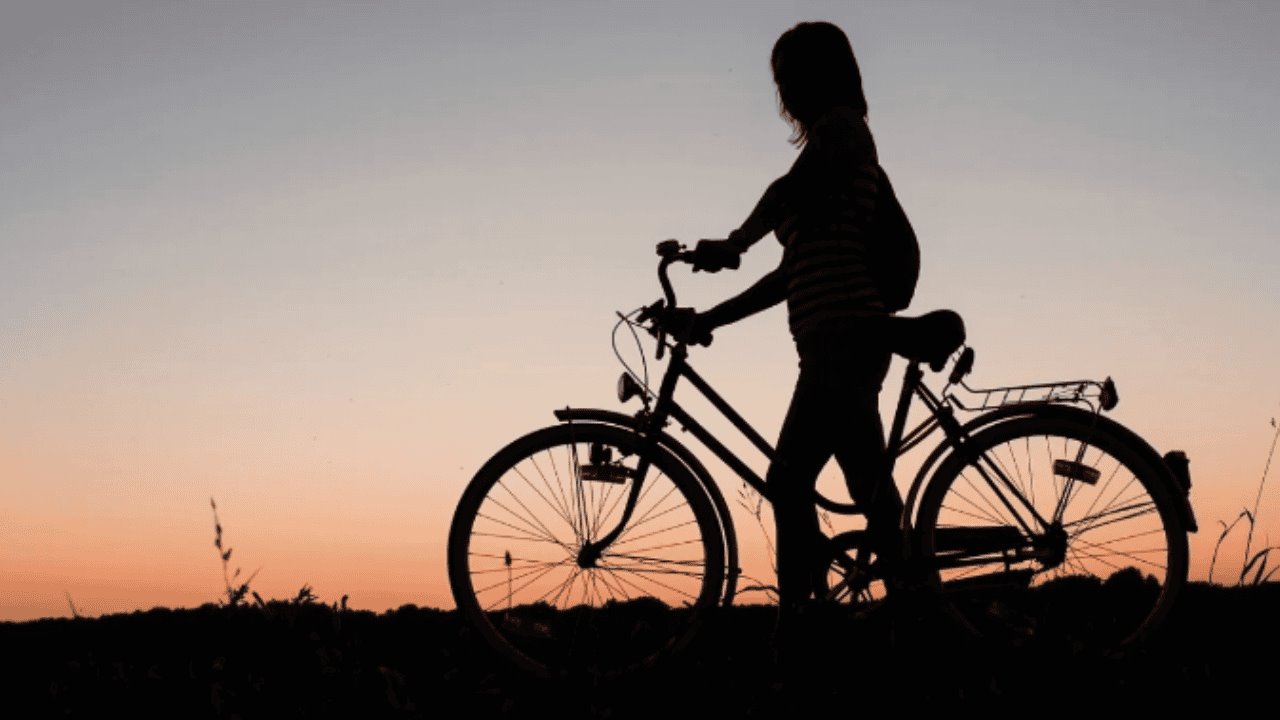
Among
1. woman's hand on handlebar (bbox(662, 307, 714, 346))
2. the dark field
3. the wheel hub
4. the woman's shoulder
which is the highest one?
the woman's shoulder

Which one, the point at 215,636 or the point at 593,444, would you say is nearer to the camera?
the point at 593,444

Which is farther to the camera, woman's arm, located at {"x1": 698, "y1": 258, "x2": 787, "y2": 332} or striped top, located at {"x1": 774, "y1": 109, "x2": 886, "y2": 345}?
woman's arm, located at {"x1": 698, "y1": 258, "x2": 787, "y2": 332}

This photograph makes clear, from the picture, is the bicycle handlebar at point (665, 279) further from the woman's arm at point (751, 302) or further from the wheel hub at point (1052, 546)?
the wheel hub at point (1052, 546)

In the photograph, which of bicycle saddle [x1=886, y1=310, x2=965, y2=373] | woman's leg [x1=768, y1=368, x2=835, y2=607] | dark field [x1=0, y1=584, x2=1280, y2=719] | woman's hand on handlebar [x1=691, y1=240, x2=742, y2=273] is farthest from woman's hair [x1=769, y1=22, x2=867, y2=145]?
dark field [x1=0, y1=584, x2=1280, y2=719]

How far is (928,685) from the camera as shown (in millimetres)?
4824

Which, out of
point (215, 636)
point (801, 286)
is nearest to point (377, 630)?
point (215, 636)

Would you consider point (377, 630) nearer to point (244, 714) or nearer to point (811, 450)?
point (244, 714)

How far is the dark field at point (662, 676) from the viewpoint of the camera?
462 centimetres

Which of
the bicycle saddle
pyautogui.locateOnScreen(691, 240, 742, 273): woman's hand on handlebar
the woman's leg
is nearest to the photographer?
the bicycle saddle

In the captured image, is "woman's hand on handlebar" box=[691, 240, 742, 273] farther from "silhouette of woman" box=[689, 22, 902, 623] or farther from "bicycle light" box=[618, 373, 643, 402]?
"bicycle light" box=[618, 373, 643, 402]

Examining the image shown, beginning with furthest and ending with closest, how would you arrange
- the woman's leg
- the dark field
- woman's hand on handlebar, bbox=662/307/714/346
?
1. woman's hand on handlebar, bbox=662/307/714/346
2. the woman's leg
3. the dark field

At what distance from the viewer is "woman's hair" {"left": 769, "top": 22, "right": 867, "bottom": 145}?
5.05 meters

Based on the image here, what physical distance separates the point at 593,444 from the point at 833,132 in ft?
5.29

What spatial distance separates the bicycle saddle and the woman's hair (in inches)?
33.0
